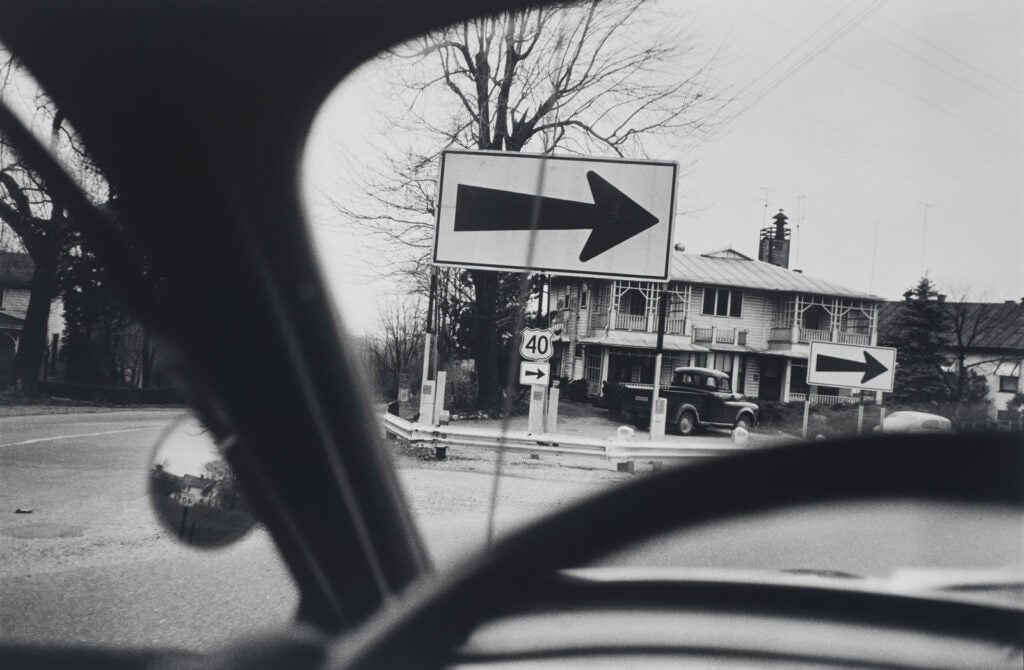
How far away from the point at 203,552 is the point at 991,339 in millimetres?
31053

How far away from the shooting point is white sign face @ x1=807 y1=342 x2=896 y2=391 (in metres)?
4.85

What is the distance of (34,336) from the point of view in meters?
13.2

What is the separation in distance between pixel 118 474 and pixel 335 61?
210 inches

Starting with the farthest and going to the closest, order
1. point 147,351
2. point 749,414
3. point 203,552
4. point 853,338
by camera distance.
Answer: point 853,338 < point 749,414 < point 203,552 < point 147,351

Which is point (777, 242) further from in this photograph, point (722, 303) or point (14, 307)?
point (14, 307)

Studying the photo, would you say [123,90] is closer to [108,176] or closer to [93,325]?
[108,176]

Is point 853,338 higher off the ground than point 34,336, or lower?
higher

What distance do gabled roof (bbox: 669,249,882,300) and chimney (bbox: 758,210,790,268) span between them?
28.4 feet

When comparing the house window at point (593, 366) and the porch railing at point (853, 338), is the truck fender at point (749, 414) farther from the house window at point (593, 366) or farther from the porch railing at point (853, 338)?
the house window at point (593, 366)

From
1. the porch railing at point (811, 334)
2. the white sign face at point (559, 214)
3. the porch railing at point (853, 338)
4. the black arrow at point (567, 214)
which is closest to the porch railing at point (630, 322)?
the porch railing at point (811, 334)

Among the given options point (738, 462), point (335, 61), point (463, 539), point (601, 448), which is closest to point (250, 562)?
point (463, 539)

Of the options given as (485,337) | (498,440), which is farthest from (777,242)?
(498,440)

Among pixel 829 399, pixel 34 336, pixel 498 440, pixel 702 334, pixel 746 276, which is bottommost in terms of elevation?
pixel 498 440

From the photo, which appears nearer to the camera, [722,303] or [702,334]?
[702,334]
